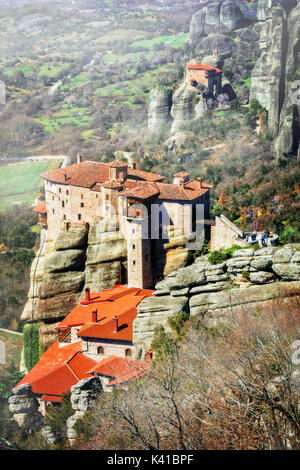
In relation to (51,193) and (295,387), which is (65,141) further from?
(295,387)

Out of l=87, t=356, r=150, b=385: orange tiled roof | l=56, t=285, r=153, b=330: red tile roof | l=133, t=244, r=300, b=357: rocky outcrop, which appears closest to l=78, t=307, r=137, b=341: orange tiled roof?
l=56, t=285, r=153, b=330: red tile roof

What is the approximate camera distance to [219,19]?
180ft

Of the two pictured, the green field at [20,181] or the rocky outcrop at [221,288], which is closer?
the rocky outcrop at [221,288]

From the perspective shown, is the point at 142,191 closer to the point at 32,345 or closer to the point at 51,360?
the point at 51,360

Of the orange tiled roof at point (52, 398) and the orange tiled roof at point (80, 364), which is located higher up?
the orange tiled roof at point (80, 364)

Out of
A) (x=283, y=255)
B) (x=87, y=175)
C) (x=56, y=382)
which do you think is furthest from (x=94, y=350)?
(x=283, y=255)

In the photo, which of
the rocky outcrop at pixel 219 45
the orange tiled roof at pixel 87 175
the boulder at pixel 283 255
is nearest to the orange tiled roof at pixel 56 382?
the orange tiled roof at pixel 87 175

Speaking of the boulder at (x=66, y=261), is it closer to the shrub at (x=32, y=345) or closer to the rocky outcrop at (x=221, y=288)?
the shrub at (x=32, y=345)

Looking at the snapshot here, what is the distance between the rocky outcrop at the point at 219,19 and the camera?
53688 mm

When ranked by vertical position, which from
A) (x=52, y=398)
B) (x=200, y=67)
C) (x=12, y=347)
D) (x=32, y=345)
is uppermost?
(x=200, y=67)

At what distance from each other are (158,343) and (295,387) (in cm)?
817

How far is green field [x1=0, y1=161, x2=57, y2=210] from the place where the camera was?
160 ft

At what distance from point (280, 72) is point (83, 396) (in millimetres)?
28188

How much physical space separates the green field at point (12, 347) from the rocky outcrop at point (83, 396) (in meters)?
10.2
